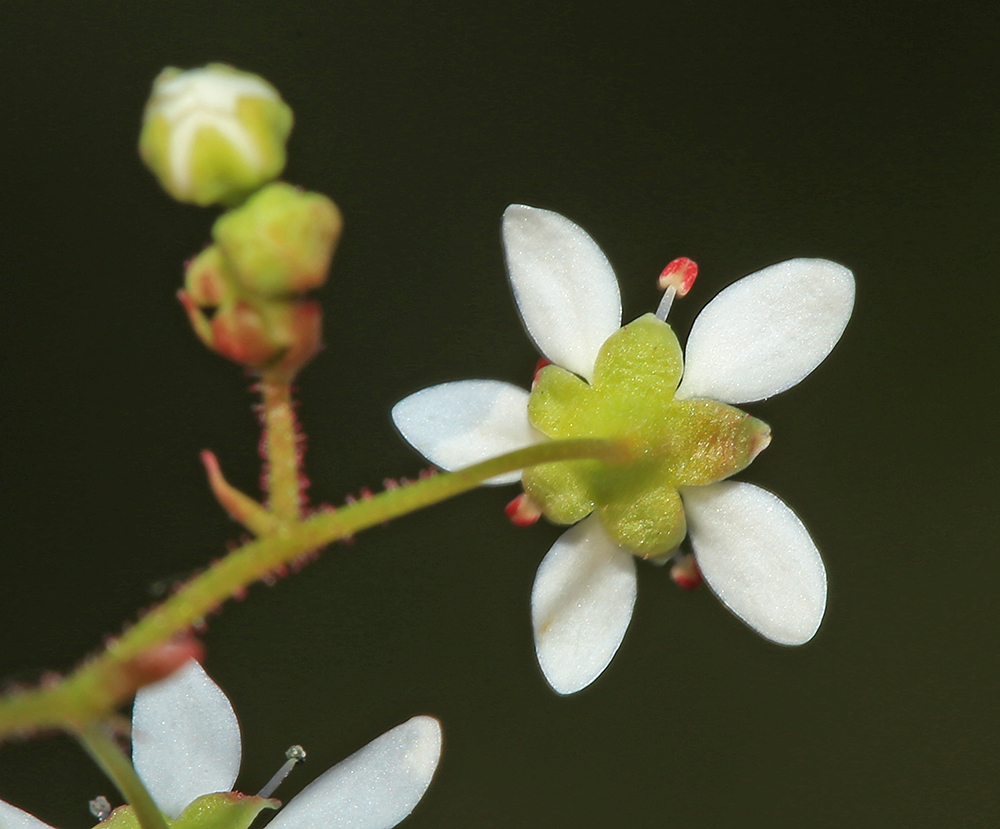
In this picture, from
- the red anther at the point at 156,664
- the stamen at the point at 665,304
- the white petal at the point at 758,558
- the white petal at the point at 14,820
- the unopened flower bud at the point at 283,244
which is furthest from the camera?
the stamen at the point at 665,304

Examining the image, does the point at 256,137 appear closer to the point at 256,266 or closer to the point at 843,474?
the point at 256,266

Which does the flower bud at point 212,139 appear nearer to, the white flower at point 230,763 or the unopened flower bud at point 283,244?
the unopened flower bud at point 283,244

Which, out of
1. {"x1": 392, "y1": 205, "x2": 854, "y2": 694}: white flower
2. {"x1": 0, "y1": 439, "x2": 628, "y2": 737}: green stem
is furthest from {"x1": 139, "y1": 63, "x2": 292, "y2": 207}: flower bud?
{"x1": 392, "y1": 205, "x2": 854, "y2": 694}: white flower

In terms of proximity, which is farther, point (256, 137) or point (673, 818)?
point (673, 818)

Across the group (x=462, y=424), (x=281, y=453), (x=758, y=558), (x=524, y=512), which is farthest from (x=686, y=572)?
(x=281, y=453)

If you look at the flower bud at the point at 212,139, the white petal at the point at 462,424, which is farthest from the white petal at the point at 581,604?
the flower bud at the point at 212,139

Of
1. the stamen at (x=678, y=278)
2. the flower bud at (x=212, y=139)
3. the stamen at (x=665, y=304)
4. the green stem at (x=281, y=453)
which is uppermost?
the stamen at (x=678, y=278)

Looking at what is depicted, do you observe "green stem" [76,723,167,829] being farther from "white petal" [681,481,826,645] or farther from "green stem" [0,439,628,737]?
"white petal" [681,481,826,645]

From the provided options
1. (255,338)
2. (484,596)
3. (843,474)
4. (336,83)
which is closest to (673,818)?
(484,596)
